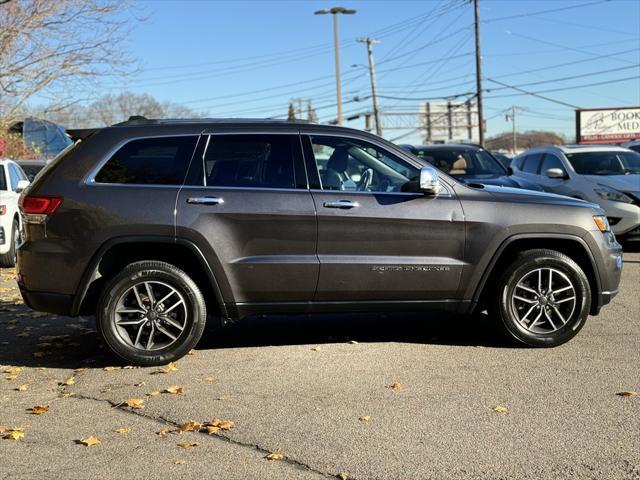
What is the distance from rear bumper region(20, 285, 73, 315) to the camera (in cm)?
562

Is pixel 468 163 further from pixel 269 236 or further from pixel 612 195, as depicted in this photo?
pixel 269 236

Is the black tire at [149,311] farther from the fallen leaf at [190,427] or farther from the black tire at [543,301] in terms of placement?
the black tire at [543,301]

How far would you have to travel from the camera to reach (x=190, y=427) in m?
4.40

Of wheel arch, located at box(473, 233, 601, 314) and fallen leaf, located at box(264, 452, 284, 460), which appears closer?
fallen leaf, located at box(264, 452, 284, 460)

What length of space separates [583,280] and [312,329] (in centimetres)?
248

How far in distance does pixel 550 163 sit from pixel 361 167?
850 centimetres

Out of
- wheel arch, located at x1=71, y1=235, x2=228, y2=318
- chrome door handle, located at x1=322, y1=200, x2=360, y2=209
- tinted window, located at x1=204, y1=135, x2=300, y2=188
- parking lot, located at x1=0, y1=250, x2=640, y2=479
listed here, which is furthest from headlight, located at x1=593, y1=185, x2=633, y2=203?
wheel arch, located at x1=71, y1=235, x2=228, y2=318

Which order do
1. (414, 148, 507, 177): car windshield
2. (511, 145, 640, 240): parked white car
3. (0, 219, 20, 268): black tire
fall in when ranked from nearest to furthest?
(0, 219, 20, 268): black tire
(511, 145, 640, 240): parked white car
(414, 148, 507, 177): car windshield

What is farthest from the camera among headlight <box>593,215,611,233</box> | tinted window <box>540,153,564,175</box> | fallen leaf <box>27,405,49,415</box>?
tinted window <box>540,153,564,175</box>

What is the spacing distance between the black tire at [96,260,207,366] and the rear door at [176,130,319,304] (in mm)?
266

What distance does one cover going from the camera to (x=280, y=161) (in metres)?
5.89

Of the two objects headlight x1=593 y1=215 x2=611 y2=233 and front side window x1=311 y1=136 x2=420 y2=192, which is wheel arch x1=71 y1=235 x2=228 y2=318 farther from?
headlight x1=593 y1=215 x2=611 y2=233

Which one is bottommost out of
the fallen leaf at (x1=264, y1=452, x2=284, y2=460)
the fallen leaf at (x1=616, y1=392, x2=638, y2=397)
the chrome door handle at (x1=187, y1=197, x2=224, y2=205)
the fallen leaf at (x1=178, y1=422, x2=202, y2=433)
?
the fallen leaf at (x1=616, y1=392, x2=638, y2=397)

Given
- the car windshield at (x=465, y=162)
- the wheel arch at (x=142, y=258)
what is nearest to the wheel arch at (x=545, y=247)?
the wheel arch at (x=142, y=258)
